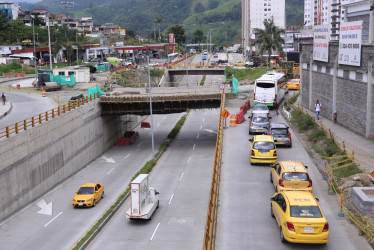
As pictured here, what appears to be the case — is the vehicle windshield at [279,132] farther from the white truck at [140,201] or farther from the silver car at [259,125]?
the white truck at [140,201]

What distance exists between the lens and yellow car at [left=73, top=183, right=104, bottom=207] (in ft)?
111

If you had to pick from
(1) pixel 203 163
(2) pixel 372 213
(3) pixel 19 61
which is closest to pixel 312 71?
(1) pixel 203 163

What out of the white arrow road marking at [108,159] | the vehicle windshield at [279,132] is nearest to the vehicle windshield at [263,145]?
the vehicle windshield at [279,132]

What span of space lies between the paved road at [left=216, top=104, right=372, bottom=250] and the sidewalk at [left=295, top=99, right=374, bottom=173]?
98.8 inches

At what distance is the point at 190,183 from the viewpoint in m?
38.8

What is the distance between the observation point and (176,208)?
3158cm

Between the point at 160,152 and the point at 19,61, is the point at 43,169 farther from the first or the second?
the point at 19,61

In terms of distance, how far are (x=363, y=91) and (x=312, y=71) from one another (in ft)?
45.3

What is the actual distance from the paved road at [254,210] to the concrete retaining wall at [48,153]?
49.4ft

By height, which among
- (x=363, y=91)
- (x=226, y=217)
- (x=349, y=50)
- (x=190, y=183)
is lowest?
(x=190, y=183)

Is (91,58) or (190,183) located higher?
(91,58)

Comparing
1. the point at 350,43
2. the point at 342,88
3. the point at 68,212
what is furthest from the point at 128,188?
the point at 350,43

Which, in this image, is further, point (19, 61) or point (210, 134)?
point (19, 61)

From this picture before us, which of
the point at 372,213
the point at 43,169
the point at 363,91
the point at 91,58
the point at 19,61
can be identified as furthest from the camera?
the point at 91,58
